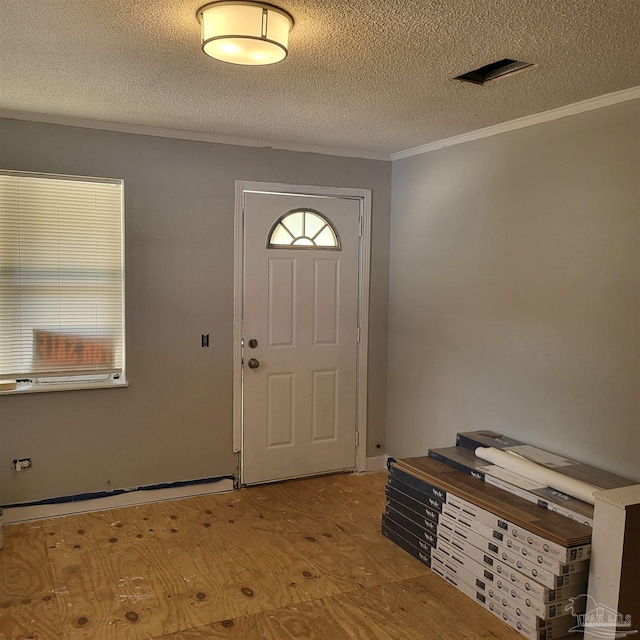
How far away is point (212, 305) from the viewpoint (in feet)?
13.5

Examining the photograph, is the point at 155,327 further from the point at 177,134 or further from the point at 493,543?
the point at 493,543

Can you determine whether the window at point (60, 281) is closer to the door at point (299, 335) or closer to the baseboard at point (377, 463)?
the door at point (299, 335)

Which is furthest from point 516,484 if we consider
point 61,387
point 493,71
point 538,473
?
point 61,387

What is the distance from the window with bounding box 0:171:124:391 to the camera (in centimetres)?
358

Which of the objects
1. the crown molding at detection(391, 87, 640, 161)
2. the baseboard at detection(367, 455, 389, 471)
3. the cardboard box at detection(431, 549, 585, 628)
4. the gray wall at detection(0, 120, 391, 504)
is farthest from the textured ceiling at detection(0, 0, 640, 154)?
the baseboard at detection(367, 455, 389, 471)

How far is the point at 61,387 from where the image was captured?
12.2 feet

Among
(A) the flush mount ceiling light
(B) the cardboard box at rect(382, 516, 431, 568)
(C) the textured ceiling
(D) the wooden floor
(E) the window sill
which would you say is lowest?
(D) the wooden floor

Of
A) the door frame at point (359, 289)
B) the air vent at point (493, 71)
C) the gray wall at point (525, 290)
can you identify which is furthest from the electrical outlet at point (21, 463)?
the air vent at point (493, 71)

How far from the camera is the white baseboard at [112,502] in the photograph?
371 cm

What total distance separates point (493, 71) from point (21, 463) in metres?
3.36

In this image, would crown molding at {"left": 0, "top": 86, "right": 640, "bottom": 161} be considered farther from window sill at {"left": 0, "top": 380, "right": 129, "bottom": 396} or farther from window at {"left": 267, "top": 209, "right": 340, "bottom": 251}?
window sill at {"left": 0, "top": 380, "right": 129, "bottom": 396}

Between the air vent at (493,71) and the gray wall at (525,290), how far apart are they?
66cm

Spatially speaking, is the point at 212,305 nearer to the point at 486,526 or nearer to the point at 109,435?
the point at 109,435

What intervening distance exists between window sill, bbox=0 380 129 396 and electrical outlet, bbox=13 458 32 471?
1.33 feet
